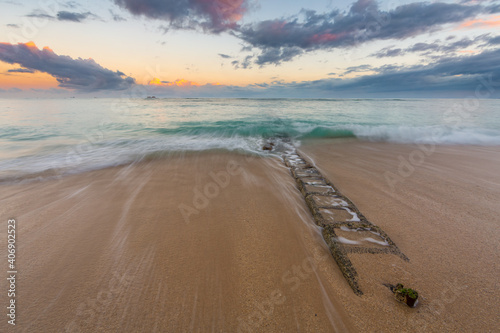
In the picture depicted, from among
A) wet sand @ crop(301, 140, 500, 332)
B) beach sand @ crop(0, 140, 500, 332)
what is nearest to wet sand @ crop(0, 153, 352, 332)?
beach sand @ crop(0, 140, 500, 332)

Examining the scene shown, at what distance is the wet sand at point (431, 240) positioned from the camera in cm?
208

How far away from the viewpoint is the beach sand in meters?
2.10

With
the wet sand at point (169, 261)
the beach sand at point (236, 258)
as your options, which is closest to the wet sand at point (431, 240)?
the beach sand at point (236, 258)

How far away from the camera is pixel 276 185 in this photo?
17.7ft

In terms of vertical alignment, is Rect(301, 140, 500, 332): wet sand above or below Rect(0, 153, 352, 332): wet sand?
above

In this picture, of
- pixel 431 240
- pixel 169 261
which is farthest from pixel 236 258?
pixel 431 240

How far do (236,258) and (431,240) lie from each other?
10.3 feet

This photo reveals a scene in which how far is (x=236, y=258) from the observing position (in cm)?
289

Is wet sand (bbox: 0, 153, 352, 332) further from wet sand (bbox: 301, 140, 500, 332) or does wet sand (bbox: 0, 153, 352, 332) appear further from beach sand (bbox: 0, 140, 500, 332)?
wet sand (bbox: 301, 140, 500, 332)

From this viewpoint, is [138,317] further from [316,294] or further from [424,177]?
[424,177]

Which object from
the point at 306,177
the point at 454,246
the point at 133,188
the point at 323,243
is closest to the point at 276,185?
the point at 306,177

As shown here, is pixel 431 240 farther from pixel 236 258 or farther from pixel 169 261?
pixel 169 261

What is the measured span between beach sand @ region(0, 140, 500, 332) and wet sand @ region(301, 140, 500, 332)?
17 mm

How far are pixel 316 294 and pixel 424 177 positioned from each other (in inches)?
218
